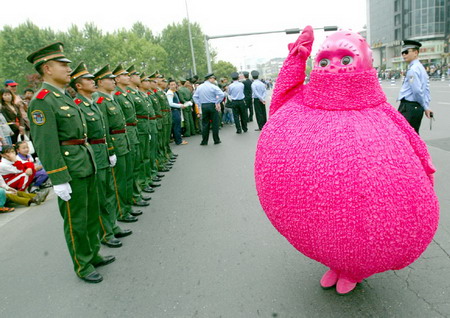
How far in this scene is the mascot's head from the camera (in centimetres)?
195

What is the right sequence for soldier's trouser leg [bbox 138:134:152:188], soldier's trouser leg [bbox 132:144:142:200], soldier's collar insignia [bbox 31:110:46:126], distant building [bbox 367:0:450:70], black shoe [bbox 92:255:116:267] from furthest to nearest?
distant building [bbox 367:0:450:70]
soldier's trouser leg [bbox 138:134:152:188]
soldier's trouser leg [bbox 132:144:142:200]
black shoe [bbox 92:255:116:267]
soldier's collar insignia [bbox 31:110:46:126]

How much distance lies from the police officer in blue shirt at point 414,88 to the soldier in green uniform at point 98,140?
3951 mm

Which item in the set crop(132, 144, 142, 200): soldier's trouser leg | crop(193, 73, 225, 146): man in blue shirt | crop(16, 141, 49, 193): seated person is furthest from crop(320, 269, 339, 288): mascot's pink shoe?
crop(193, 73, 225, 146): man in blue shirt

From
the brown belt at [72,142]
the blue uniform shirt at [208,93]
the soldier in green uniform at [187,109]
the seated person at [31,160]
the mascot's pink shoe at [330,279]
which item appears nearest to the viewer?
the mascot's pink shoe at [330,279]

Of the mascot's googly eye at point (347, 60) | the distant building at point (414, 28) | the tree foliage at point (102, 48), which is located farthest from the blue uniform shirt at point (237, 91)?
the distant building at point (414, 28)

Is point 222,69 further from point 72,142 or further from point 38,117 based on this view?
point 38,117

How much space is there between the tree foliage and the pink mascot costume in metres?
33.8

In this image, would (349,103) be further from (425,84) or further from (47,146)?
(425,84)

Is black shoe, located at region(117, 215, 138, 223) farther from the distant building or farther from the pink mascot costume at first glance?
→ the distant building

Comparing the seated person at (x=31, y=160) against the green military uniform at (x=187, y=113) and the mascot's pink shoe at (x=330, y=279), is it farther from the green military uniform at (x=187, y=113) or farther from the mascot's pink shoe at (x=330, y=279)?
the mascot's pink shoe at (x=330, y=279)

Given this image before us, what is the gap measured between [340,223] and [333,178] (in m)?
0.25

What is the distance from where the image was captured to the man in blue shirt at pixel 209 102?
30.2 ft

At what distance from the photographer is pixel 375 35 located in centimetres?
6750

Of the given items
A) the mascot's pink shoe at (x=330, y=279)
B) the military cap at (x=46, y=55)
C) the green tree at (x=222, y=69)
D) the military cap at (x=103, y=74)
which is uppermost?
the military cap at (x=46, y=55)
